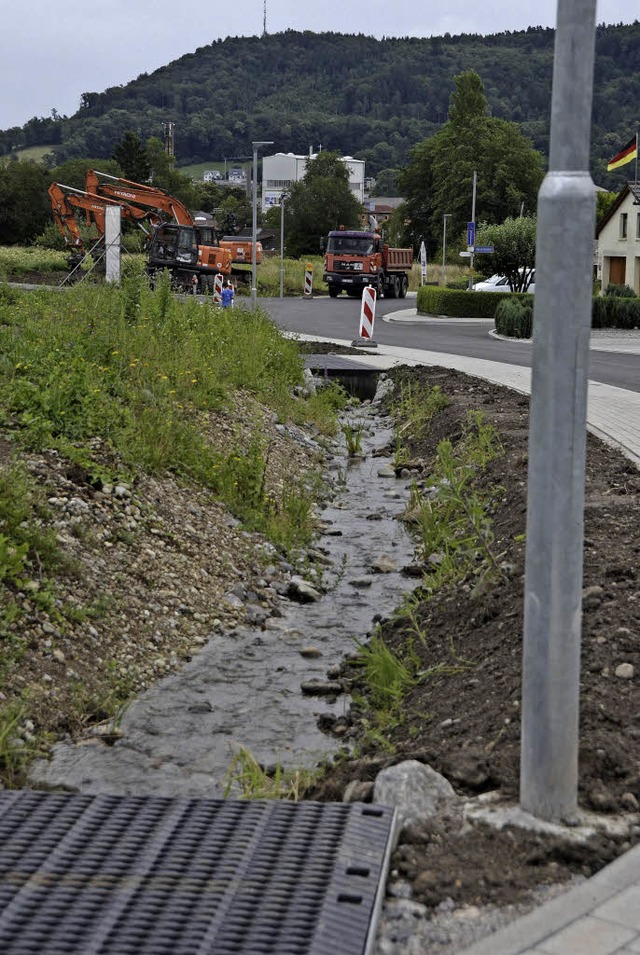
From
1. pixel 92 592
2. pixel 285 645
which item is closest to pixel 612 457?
pixel 285 645

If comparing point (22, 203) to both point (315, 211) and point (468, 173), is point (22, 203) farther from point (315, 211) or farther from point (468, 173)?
point (468, 173)

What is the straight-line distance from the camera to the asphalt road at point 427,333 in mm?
23891

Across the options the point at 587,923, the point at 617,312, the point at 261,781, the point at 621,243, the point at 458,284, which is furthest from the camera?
the point at 458,284

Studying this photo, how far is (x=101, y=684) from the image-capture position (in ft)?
21.7

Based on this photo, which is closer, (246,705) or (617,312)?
(246,705)

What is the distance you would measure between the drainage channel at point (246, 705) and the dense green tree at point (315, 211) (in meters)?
77.4

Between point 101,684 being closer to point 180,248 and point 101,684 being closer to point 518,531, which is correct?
point 518,531

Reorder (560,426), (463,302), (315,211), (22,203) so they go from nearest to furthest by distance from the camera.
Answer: (560,426) < (463,302) < (22,203) < (315,211)

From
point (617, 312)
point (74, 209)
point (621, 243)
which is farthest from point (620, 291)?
point (74, 209)

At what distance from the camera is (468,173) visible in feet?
273

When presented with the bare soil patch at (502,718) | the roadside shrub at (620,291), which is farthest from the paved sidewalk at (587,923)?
the roadside shrub at (620,291)

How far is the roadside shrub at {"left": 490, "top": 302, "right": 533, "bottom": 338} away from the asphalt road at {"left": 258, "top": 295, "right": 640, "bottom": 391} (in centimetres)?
59

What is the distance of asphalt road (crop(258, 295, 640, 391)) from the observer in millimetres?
23891

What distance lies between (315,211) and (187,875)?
277 feet
